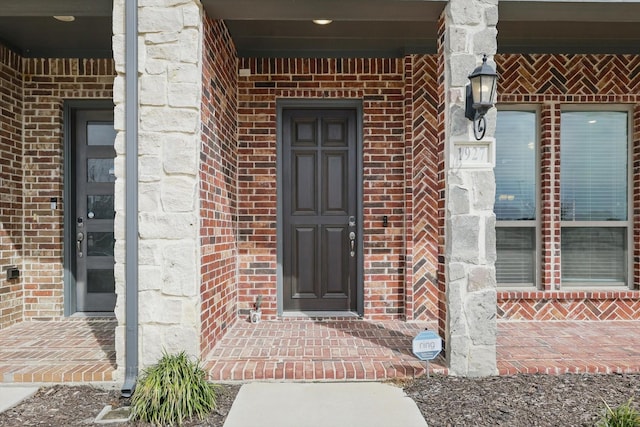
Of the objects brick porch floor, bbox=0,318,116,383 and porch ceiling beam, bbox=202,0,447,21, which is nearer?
brick porch floor, bbox=0,318,116,383

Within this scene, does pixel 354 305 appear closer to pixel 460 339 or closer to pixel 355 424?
pixel 460 339

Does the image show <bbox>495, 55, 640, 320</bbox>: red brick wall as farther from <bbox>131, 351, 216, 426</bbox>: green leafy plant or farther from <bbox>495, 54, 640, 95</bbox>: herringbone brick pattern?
<bbox>131, 351, 216, 426</bbox>: green leafy plant

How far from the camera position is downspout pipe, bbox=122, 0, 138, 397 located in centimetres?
280

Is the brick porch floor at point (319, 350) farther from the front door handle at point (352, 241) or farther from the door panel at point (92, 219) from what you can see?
the front door handle at point (352, 241)

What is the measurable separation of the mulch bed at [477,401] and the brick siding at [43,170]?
191cm

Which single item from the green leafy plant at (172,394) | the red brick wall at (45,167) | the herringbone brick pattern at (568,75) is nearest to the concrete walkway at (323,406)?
the green leafy plant at (172,394)

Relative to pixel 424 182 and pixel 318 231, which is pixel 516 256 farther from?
pixel 318 231

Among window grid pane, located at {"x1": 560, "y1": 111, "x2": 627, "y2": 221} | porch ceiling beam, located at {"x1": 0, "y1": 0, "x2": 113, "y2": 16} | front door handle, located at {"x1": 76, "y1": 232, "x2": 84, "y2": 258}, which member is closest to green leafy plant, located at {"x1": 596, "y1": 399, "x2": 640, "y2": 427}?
window grid pane, located at {"x1": 560, "y1": 111, "x2": 627, "y2": 221}

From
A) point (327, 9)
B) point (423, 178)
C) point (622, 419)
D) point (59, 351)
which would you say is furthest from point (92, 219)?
point (622, 419)

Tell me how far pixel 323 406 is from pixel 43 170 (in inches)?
150

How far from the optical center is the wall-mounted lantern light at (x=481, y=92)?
2.80 meters

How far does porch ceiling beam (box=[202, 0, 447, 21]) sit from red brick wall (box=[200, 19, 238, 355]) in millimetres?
226

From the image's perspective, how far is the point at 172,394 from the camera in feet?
8.05

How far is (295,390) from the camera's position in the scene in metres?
2.81
